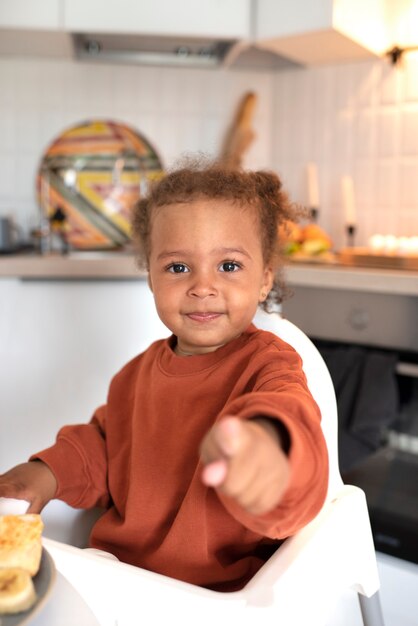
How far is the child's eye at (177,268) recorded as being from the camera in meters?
0.90

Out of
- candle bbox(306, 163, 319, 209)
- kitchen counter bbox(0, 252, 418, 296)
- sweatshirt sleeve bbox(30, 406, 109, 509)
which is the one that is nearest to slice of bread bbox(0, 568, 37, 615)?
sweatshirt sleeve bbox(30, 406, 109, 509)

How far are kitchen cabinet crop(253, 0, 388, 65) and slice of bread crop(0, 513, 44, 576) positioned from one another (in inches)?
64.8

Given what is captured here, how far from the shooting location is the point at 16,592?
1.55ft

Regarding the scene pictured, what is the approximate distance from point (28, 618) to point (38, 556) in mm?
75

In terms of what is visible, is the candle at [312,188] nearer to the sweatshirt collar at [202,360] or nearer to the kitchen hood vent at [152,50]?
the kitchen hood vent at [152,50]

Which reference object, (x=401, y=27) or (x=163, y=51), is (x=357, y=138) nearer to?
(x=401, y=27)

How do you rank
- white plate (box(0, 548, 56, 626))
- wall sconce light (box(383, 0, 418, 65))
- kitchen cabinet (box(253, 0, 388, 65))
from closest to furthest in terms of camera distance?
1. white plate (box(0, 548, 56, 626))
2. kitchen cabinet (box(253, 0, 388, 65))
3. wall sconce light (box(383, 0, 418, 65))

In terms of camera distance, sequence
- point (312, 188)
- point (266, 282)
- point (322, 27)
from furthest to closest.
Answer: point (312, 188)
point (322, 27)
point (266, 282)

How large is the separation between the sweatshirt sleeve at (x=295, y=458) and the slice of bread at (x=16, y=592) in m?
0.20

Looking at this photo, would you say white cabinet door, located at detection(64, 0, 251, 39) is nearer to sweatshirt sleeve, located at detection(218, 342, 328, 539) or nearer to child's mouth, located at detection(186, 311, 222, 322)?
child's mouth, located at detection(186, 311, 222, 322)

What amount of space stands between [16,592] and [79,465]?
48 centimetres

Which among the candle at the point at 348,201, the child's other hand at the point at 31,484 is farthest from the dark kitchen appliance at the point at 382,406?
the child's other hand at the point at 31,484

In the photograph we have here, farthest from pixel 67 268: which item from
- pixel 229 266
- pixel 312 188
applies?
pixel 229 266

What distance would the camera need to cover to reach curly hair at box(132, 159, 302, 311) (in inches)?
35.7
